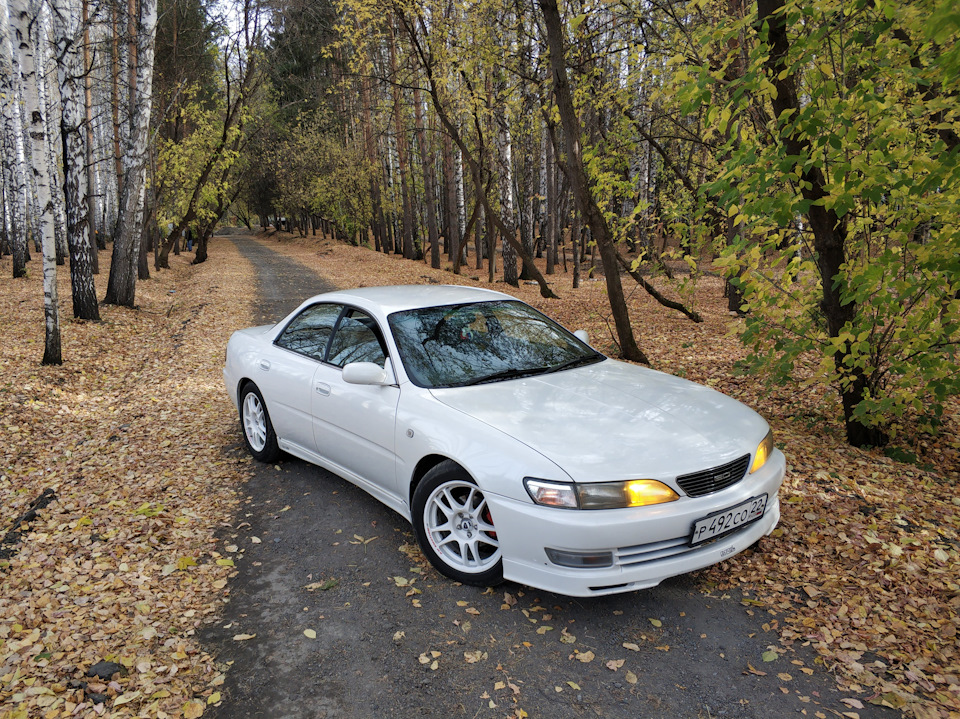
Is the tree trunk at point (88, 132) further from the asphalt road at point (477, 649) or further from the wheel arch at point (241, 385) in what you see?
the asphalt road at point (477, 649)

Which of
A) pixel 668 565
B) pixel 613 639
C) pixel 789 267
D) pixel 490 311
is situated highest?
pixel 789 267

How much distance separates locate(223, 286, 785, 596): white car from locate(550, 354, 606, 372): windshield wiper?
16 mm

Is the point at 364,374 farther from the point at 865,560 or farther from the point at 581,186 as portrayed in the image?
the point at 581,186

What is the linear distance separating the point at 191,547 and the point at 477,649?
2.20 metres

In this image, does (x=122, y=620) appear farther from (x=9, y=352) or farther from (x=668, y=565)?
(x=9, y=352)

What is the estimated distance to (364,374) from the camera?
3.93m

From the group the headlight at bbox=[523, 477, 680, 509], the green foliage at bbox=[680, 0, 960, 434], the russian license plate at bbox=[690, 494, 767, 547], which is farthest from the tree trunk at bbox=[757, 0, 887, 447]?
the headlight at bbox=[523, 477, 680, 509]

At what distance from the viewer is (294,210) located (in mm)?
47125

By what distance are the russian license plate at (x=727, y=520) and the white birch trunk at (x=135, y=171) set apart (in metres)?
13.5

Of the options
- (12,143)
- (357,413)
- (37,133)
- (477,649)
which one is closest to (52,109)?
(12,143)

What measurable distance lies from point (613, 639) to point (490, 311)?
241 cm

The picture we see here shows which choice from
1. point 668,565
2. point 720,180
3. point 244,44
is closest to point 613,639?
point 668,565

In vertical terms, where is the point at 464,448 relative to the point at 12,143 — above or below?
below

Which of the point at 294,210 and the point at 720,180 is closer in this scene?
the point at 720,180
